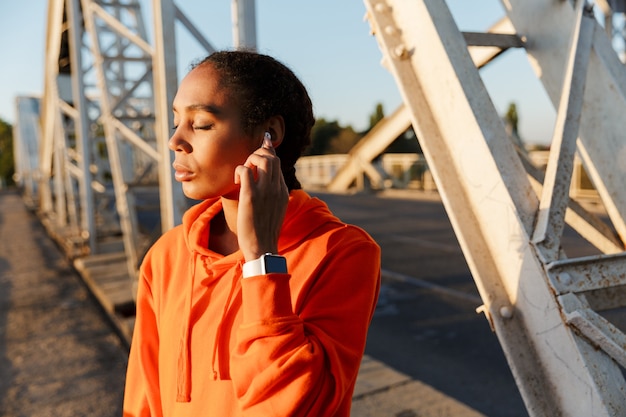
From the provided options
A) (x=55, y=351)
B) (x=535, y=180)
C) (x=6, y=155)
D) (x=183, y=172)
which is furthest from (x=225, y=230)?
(x=6, y=155)

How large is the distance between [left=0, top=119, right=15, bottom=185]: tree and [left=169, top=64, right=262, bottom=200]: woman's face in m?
76.0

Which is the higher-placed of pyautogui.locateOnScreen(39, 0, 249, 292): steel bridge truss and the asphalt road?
pyautogui.locateOnScreen(39, 0, 249, 292): steel bridge truss

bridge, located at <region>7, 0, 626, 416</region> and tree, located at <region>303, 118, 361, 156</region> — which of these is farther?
tree, located at <region>303, 118, 361, 156</region>

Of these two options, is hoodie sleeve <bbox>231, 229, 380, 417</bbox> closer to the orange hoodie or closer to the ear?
the orange hoodie

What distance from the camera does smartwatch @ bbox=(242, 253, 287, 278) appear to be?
1.08 m

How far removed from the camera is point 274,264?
42.9 inches

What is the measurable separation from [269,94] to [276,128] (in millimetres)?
85

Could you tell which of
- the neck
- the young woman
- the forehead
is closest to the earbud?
the young woman

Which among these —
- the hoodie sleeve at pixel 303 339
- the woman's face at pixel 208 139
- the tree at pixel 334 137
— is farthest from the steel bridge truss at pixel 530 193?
the tree at pixel 334 137

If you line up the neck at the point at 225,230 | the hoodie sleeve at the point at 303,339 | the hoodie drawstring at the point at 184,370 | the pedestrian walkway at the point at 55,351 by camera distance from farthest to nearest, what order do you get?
the pedestrian walkway at the point at 55,351
the neck at the point at 225,230
the hoodie drawstring at the point at 184,370
the hoodie sleeve at the point at 303,339

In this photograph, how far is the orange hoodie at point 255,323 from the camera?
105 centimetres

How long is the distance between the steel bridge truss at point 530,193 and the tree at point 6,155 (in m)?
76.0

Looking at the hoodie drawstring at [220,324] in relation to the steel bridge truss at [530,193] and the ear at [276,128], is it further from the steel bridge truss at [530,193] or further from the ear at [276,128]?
the steel bridge truss at [530,193]

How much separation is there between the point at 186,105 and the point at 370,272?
59 cm
